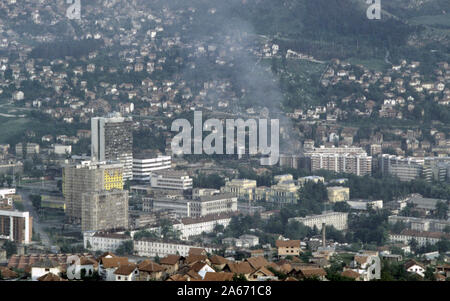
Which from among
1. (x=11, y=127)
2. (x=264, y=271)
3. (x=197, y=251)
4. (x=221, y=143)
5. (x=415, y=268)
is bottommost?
(x=197, y=251)

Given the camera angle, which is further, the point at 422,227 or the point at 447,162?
the point at 447,162

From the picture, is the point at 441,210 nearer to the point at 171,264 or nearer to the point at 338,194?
the point at 338,194

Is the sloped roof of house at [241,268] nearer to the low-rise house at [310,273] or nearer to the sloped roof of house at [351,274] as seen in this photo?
the low-rise house at [310,273]

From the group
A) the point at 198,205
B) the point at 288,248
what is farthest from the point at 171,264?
the point at 198,205

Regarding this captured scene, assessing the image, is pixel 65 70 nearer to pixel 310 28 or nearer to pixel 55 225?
pixel 310 28

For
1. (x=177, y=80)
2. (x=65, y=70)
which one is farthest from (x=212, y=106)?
(x=65, y=70)

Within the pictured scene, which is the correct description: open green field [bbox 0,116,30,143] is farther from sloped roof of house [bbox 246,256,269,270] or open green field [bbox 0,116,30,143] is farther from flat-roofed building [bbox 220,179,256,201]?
sloped roof of house [bbox 246,256,269,270]
